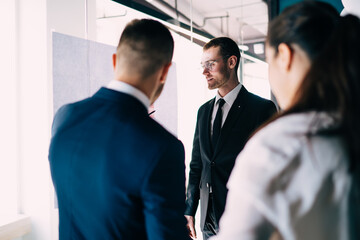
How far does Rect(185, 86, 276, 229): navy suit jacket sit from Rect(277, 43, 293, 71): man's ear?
128cm

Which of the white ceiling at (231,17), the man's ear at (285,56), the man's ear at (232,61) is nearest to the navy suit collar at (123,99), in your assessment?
the man's ear at (285,56)

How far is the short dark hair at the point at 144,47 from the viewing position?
3.51 feet

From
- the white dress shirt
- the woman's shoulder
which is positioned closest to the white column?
the white dress shirt

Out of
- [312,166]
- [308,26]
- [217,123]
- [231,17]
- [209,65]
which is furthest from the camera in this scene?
[231,17]

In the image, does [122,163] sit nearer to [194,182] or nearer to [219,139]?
[219,139]

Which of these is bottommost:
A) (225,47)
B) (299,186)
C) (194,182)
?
(194,182)

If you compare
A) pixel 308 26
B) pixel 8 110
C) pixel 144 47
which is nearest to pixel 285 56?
pixel 308 26

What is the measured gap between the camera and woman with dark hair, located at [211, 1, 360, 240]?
599mm

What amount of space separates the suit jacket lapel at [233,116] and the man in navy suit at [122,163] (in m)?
1.11

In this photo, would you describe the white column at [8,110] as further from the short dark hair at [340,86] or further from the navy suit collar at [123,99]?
the short dark hair at [340,86]

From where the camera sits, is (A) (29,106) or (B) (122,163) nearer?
(B) (122,163)

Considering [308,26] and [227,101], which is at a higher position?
[308,26]

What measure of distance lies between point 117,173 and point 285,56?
584 millimetres

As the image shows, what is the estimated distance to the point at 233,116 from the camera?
214 cm
